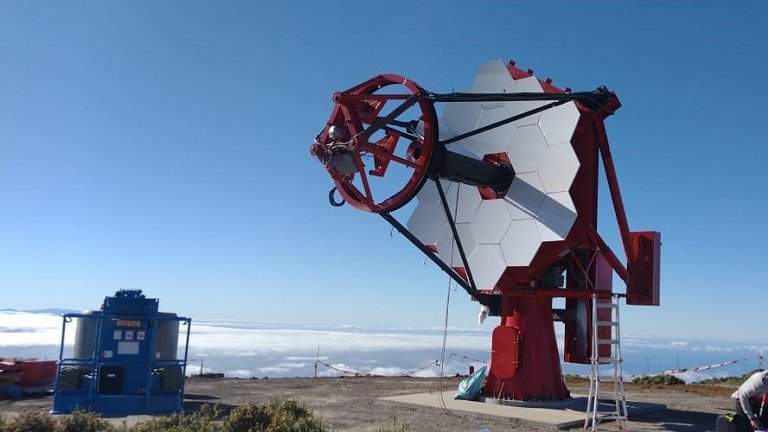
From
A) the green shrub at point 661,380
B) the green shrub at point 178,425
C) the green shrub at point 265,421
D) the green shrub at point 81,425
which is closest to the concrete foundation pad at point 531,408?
the green shrub at point 265,421

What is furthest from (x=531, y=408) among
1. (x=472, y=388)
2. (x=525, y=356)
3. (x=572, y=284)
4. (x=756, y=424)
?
(x=756, y=424)

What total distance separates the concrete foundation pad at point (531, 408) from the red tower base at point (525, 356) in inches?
15.5

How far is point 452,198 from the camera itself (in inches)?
802

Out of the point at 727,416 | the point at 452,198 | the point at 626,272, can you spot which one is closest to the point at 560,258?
the point at 626,272

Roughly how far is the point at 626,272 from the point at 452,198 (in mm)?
5448

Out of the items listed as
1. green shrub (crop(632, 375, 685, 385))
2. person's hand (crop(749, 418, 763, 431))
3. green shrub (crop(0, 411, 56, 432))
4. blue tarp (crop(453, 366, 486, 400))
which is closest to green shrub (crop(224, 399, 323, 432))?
green shrub (crop(0, 411, 56, 432))

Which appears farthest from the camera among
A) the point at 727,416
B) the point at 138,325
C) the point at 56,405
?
the point at 138,325

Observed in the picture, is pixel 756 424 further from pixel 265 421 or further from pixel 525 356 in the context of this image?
pixel 525 356

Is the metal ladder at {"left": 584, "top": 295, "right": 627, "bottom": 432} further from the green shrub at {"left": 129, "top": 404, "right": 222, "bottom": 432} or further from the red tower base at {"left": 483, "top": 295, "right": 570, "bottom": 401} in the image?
the green shrub at {"left": 129, "top": 404, "right": 222, "bottom": 432}

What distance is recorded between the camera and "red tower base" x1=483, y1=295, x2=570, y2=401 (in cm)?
1888

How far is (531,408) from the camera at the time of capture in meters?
18.1

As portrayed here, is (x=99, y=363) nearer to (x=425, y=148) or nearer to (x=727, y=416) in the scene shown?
(x=425, y=148)

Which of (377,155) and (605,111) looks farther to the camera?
(605,111)

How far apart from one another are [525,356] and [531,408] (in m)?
1.55
